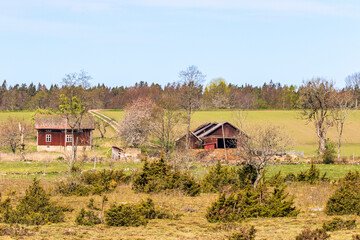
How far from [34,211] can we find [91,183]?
1143 cm

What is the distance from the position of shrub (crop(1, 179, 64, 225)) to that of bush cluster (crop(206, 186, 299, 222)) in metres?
6.81

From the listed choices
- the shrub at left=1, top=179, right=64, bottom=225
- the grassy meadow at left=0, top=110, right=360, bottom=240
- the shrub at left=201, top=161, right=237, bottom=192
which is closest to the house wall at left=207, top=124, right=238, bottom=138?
the grassy meadow at left=0, top=110, right=360, bottom=240

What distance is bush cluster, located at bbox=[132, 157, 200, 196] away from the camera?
29.5m

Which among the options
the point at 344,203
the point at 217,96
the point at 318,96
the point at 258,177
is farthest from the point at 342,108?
the point at 217,96

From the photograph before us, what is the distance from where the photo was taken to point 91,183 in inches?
1242

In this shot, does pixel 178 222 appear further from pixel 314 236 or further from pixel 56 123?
pixel 56 123

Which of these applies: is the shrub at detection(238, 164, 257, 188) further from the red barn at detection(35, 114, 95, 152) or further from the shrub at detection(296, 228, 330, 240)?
the red barn at detection(35, 114, 95, 152)

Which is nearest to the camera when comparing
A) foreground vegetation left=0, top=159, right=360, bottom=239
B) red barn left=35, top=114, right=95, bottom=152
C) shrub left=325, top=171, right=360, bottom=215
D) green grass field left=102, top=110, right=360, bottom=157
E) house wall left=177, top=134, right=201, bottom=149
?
foreground vegetation left=0, top=159, right=360, bottom=239

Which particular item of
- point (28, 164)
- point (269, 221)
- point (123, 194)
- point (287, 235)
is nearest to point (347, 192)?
point (269, 221)

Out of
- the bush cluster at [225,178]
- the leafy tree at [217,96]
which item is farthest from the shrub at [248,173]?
the leafy tree at [217,96]

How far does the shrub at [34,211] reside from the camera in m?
19.2

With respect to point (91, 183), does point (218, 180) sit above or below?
above

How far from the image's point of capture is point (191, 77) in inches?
2530

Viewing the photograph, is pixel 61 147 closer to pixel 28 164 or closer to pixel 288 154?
pixel 28 164
